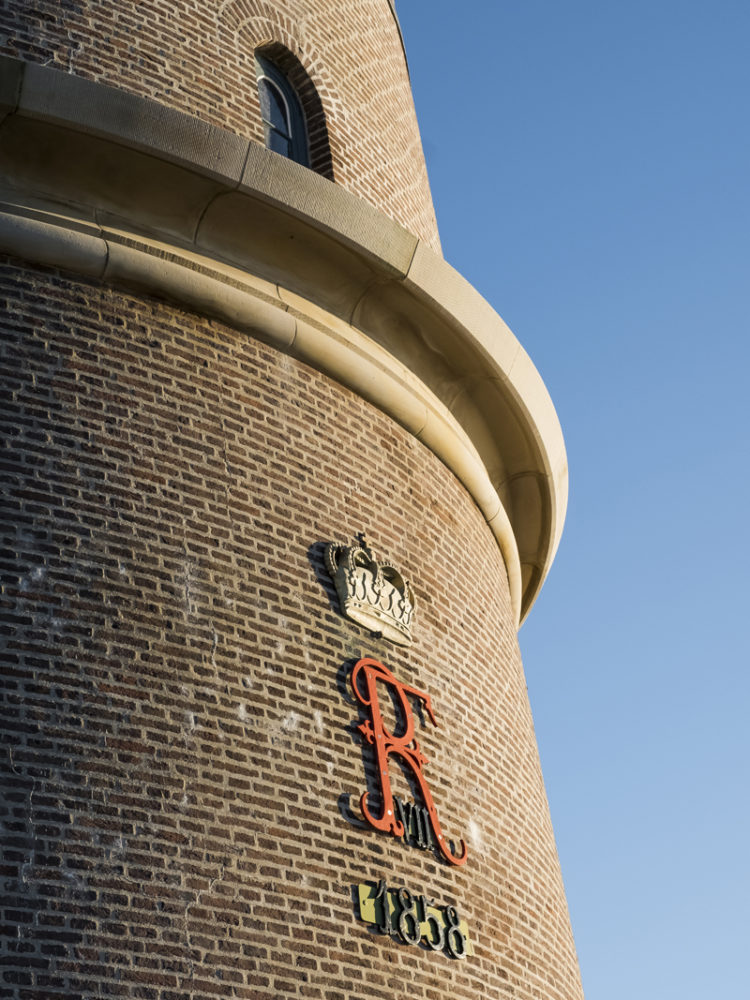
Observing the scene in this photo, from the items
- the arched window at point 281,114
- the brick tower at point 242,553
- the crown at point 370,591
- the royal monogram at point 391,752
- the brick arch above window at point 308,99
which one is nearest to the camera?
the brick tower at point 242,553

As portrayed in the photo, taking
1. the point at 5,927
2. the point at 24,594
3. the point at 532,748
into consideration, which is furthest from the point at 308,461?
the point at 5,927

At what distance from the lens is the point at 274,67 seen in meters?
12.4

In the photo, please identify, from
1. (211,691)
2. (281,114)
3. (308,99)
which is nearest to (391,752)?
(211,691)

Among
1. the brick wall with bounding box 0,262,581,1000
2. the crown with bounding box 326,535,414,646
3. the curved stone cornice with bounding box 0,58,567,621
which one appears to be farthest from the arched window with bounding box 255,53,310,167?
the crown with bounding box 326,535,414,646

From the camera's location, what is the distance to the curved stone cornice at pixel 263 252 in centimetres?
932

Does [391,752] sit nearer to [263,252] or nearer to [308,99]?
[263,252]

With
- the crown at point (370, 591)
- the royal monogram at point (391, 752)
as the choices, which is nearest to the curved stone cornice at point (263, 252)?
the crown at point (370, 591)

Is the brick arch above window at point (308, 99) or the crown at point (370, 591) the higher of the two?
the brick arch above window at point (308, 99)

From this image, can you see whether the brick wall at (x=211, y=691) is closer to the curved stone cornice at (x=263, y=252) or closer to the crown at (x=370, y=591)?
the crown at (x=370, y=591)

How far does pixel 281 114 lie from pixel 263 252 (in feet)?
8.03

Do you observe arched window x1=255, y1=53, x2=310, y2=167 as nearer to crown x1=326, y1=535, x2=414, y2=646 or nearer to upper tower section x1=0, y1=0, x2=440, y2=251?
upper tower section x1=0, y1=0, x2=440, y2=251

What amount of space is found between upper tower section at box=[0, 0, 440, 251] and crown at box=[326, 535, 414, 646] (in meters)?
3.62

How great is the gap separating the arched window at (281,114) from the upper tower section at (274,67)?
0.01 meters

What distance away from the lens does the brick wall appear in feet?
23.2
